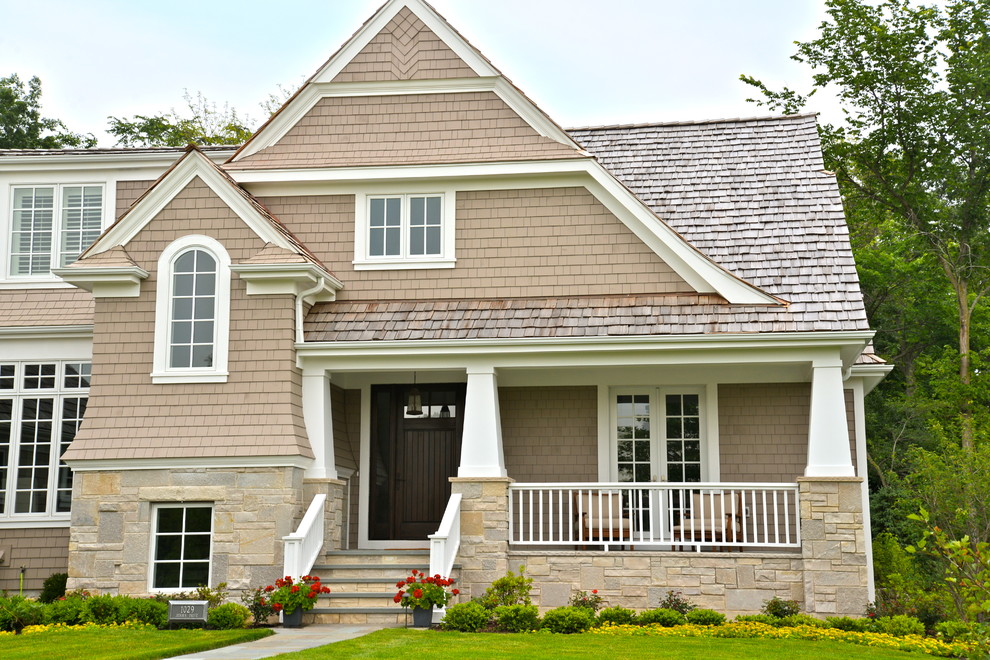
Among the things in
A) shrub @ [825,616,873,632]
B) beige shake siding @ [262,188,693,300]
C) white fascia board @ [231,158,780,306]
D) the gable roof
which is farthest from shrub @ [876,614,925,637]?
beige shake siding @ [262,188,693,300]

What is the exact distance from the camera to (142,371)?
13.5 m

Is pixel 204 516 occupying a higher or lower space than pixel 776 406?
lower

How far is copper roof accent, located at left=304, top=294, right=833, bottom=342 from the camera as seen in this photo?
13250 mm

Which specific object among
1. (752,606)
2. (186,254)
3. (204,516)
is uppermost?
(186,254)

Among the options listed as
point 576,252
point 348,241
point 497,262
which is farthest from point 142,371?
point 576,252

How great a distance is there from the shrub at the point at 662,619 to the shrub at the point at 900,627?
212cm

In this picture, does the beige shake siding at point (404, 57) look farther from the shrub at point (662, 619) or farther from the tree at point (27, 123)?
the tree at point (27, 123)

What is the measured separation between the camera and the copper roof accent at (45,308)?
15.5m

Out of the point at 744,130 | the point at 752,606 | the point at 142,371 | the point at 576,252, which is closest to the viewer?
the point at 752,606

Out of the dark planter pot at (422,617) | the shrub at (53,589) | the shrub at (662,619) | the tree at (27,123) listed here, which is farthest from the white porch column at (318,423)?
the tree at (27,123)

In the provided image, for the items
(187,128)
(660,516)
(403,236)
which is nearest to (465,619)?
(660,516)

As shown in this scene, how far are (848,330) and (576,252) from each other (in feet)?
12.1

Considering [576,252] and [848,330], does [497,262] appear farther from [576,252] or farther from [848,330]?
[848,330]

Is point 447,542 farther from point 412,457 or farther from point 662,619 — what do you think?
point 412,457
